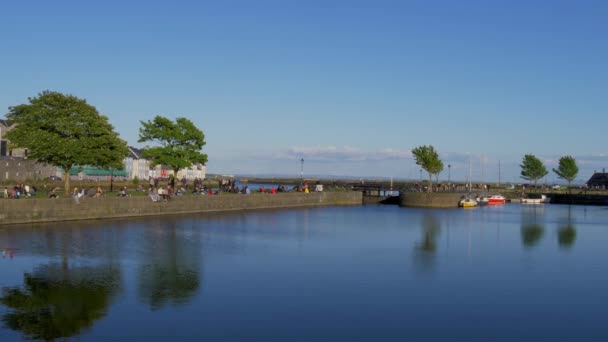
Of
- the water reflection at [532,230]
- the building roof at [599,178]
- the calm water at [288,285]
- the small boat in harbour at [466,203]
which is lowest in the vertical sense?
the calm water at [288,285]

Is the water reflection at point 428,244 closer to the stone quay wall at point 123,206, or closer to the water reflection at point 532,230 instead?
the water reflection at point 532,230

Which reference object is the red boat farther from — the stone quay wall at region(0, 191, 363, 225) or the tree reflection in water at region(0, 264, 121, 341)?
the tree reflection in water at region(0, 264, 121, 341)

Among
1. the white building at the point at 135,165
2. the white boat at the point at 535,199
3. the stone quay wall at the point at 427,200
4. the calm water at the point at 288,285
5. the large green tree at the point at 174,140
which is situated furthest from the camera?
the white building at the point at 135,165

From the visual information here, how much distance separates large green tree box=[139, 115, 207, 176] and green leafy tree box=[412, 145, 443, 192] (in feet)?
187

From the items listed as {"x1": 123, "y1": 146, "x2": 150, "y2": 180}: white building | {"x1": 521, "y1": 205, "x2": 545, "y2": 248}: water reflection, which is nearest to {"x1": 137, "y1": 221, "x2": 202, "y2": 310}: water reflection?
{"x1": 521, "y1": 205, "x2": 545, "y2": 248}: water reflection

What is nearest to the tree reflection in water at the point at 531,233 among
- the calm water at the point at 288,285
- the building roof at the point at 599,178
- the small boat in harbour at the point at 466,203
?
the calm water at the point at 288,285

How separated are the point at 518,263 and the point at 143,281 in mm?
24516

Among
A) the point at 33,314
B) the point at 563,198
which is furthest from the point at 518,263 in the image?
the point at 563,198

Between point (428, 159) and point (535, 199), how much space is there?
76.0 feet

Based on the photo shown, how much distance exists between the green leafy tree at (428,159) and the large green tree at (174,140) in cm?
5691

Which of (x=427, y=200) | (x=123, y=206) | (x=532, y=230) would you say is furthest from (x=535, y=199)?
(x=123, y=206)

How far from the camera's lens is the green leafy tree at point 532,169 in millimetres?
173500

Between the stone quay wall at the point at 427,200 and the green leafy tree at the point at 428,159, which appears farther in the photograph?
the green leafy tree at the point at 428,159

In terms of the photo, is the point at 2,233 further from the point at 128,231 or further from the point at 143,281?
the point at 143,281
